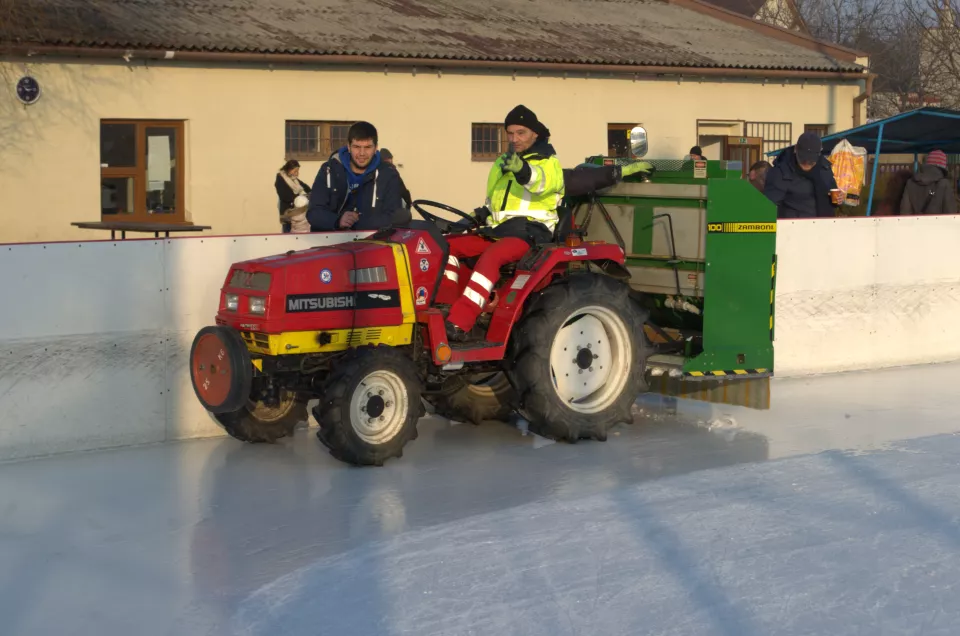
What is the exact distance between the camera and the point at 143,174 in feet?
60.2

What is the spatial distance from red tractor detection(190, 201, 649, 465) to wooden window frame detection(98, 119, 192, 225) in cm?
1074

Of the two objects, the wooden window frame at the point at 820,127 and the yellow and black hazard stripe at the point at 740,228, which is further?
the wooden window frame at the point at 820,127

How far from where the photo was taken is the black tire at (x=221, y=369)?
23.2 ft

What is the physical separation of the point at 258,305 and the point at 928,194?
9290 millimetres

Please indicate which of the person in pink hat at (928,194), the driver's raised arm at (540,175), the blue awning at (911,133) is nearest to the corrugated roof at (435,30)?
the blue awning at (911,133)

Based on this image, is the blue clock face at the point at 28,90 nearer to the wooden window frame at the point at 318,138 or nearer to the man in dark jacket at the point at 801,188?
the wooden window frame at the point at 318,138

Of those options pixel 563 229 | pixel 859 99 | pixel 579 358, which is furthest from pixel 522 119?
pixel 859 99

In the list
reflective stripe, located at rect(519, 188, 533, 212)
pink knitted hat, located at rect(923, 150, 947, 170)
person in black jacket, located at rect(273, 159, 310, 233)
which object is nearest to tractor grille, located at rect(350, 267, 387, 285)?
reflective stripe, located at rect(519, 188, 533, 212)

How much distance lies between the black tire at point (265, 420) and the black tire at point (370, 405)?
732mm

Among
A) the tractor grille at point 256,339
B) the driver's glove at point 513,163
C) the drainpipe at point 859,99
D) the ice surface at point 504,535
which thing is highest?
the drainpipe at point 859,99

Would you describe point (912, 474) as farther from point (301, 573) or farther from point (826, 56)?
point (826, 56)

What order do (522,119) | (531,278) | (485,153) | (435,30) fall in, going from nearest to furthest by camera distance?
(531,278) < (522,119) < (435,30) < (485,153)

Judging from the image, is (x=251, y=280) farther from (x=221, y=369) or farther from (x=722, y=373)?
(x=722, y=373)

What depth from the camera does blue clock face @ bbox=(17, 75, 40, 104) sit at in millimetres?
17156
